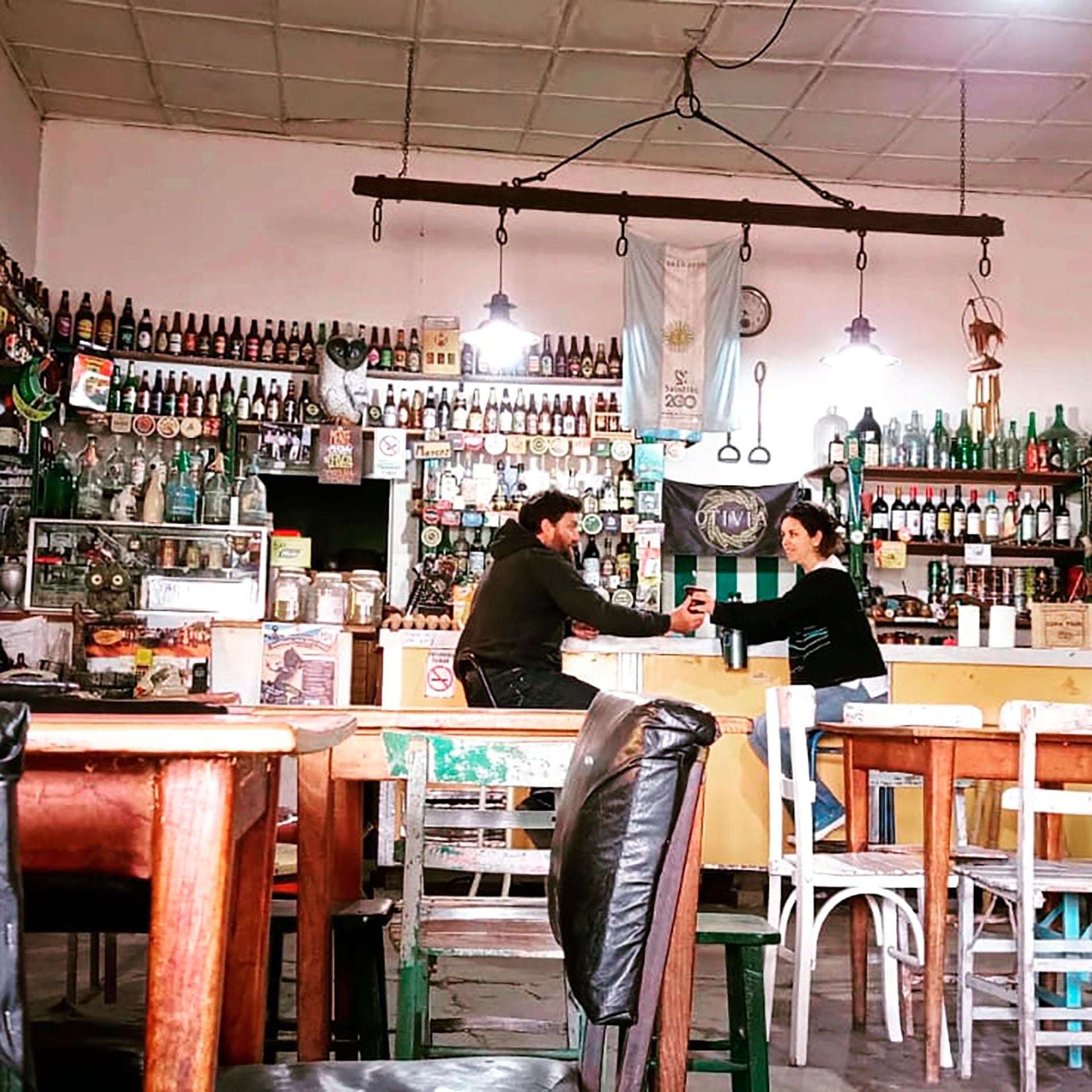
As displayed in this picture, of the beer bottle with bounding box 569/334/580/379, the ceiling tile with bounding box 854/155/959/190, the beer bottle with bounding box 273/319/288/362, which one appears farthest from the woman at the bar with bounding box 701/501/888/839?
the ceiling tile with bounding box 854/155/959/190

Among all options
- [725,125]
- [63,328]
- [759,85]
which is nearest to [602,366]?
[725,125]

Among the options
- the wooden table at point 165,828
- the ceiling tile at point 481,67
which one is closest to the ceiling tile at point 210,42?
the ceiling tile at point 481,67

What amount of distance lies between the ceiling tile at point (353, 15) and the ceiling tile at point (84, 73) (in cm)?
117

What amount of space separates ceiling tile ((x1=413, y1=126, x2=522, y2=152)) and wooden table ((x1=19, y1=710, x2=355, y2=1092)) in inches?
289

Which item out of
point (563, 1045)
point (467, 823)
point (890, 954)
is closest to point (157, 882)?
point (467, 823)

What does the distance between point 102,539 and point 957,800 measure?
477 cm

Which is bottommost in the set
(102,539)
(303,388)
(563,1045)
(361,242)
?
(563,1045)

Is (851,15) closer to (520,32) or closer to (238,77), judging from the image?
(520,32)

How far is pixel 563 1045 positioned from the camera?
11.7 feet

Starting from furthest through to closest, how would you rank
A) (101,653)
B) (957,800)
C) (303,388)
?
1. (303,388)
2. (101,653)
3. (957,800)

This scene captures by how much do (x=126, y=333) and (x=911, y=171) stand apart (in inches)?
196

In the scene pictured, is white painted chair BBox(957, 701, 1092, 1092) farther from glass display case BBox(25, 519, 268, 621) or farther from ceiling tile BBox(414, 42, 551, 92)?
ceiling tile BBox(414, 42, 551, 92)

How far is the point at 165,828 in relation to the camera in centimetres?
136

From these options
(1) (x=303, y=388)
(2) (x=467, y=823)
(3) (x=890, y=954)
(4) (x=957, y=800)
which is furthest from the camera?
(1) (x=303, y=388)
